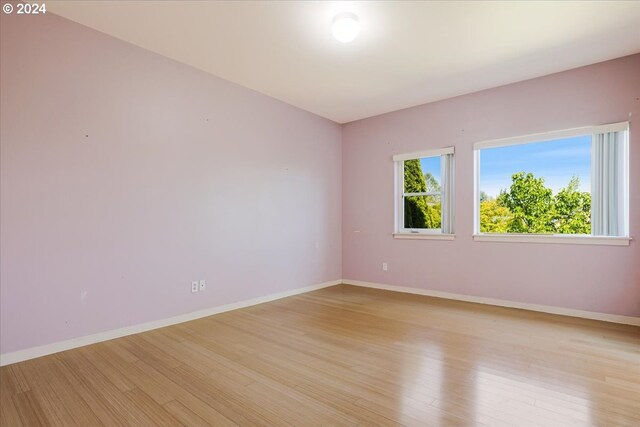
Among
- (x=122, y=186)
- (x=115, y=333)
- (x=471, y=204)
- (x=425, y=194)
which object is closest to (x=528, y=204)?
(x=471, y=204)

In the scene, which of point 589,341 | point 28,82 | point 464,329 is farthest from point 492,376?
point 28,82

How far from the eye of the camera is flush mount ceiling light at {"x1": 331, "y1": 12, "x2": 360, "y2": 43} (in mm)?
2689

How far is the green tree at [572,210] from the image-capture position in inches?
150

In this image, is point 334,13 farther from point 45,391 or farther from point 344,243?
point 344,243

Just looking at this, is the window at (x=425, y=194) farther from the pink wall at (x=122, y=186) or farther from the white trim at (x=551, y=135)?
the pink wall at (x=122, y=186)

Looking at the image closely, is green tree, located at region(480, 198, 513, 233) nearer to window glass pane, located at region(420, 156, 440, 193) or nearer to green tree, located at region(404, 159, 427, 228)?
window glass pane, located at region(420, 156, 440, 193)

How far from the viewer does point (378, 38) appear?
3096 millimetres

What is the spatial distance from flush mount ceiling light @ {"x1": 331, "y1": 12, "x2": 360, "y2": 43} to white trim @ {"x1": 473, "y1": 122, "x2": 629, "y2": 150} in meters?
2.54

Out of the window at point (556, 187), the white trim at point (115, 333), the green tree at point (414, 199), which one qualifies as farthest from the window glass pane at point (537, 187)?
the white trim at point (115, 333)

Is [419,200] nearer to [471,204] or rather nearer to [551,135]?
[471,204]

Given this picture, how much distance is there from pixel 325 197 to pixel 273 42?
2.85 metres

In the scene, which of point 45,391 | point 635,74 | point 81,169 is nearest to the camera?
point 45,391

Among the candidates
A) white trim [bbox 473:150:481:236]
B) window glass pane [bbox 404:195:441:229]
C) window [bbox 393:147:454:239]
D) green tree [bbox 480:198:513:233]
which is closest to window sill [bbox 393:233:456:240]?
window [bbox 393:147:454:239]

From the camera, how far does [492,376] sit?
90.2 inches
